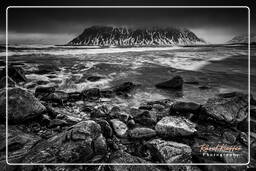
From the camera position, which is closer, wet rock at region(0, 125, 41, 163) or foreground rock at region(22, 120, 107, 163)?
foreground rock at region(22, 120, 107, 163)

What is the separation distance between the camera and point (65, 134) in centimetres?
205

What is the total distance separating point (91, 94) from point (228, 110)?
2.61 meters

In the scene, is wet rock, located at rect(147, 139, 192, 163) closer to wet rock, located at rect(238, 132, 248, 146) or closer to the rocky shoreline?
the rocky shoreline

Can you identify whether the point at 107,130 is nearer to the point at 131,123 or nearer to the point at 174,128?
the point at 131,123

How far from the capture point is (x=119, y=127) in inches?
98.9

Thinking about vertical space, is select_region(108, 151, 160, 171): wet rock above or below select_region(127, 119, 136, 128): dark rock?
below

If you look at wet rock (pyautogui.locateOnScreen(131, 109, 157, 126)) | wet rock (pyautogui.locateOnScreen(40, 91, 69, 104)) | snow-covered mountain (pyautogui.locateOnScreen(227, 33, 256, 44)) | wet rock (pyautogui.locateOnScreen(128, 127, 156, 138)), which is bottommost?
wet rock (pyautogui.locateOnScreen(128, 127, 156, 138))

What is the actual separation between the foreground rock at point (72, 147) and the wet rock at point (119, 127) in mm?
387

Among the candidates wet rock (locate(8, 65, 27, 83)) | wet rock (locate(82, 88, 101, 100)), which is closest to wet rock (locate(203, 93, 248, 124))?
wet rock (locate(82, 88, 101, 100))

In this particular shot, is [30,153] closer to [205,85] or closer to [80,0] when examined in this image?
[80,0]

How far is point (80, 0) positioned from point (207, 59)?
20.7 ft

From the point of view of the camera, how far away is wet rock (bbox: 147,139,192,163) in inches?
78.0

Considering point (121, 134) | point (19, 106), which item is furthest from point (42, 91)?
point (121, 134)

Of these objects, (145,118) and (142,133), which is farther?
(145,118)
